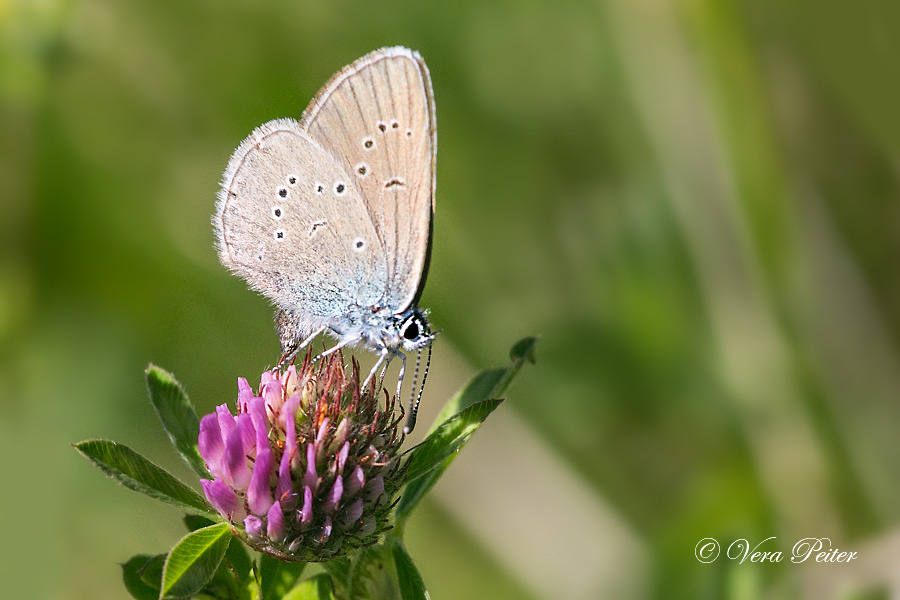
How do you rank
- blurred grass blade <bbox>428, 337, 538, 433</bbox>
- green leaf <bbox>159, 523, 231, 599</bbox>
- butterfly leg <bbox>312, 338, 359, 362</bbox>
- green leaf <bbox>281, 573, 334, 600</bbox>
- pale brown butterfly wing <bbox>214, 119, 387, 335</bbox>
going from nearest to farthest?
green leaf <bbox>159, 523, 231, 599</bbox>
green leaf <bbox>281, 573, 334, 600</bbox>
blurred grass blade <bbox>428, 337, 538, 433</bbox>
butterfly leg <bbox>312, 338, 359, 362</bbox>
pale brown butterfly wing <bbox>214, 119, 387, 335</bbox>

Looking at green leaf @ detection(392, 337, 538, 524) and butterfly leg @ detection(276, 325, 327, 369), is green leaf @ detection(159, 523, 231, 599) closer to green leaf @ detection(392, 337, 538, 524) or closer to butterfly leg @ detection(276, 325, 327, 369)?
green leaf @ detection(392, 337, 538, 524)

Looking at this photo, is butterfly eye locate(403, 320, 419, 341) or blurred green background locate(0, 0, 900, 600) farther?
blurred green background locate(0, 0, 900, 600)

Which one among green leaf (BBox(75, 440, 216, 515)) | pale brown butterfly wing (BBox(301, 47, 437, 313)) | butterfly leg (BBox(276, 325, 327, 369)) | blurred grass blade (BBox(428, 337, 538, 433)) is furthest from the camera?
pale brown butterfly wing (BBox(301, 47, 437, 313))

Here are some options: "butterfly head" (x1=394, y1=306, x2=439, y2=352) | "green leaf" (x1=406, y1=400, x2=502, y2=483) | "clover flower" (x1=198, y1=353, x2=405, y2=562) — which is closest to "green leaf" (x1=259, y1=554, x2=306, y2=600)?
"clover flower" (x1=198, y1=353, x2=405, y2=562)

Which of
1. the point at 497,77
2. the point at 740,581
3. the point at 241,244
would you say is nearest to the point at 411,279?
the point at 241,244

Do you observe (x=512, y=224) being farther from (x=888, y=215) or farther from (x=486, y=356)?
(x=888, y=215)

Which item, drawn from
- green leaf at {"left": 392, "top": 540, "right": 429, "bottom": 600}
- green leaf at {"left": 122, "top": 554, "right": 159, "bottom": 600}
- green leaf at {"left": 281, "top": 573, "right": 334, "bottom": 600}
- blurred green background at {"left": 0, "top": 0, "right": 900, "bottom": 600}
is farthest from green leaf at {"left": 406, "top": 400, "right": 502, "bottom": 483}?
blurred green background at {"left": 0, "top": 0, "right": 900, "bottom": 600}

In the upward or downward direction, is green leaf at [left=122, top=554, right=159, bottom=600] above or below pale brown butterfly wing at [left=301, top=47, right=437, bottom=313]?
below
